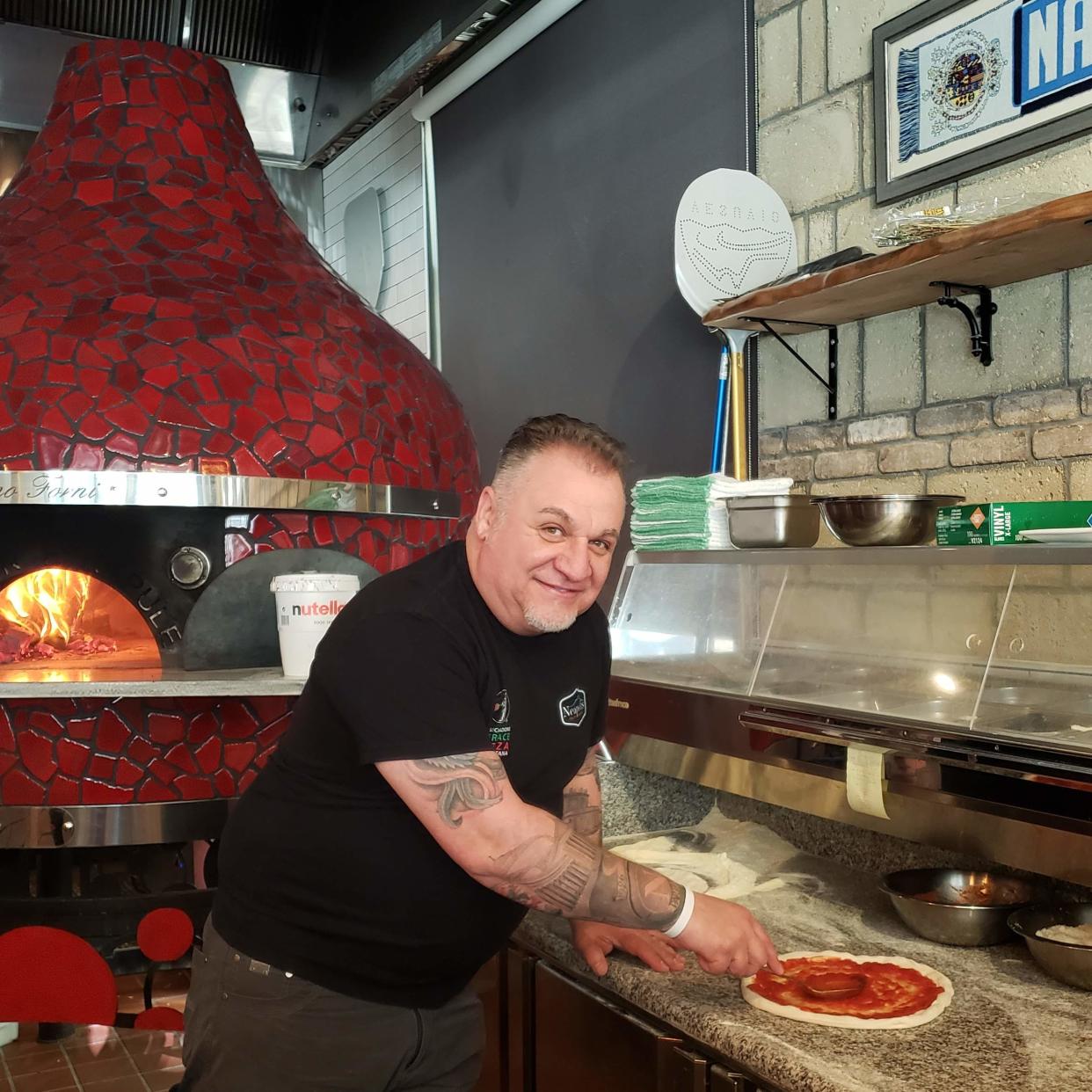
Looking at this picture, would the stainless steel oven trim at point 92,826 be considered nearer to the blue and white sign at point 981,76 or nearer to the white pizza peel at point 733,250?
the white pizza peel at point 733,250

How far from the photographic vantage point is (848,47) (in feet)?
9.11

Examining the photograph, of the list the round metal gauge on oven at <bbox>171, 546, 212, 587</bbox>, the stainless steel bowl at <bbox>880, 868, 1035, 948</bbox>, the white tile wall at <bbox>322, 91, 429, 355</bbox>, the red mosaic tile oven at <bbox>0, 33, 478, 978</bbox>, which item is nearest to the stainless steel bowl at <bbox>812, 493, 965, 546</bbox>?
the stainless steel bowl at <bbox>880, 868, 1035, 948</bbox>

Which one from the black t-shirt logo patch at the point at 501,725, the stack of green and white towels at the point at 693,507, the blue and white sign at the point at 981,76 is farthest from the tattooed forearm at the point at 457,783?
the blue and white sign at the point at 981,76

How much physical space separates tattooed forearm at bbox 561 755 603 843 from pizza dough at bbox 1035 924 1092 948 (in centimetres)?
74

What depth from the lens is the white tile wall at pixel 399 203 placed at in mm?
4910

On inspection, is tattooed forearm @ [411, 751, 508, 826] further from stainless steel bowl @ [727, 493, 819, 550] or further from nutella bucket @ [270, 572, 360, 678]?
nutella bucket @ [270, 572, 360, 678]

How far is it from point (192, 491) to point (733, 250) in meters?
1.48

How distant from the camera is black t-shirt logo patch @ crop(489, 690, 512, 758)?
5.61 feet

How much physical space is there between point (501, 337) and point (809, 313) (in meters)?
1.90

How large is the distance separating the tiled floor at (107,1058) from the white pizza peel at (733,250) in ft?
6.92

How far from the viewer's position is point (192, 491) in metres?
3.01

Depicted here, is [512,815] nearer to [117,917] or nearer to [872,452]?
[872,452]

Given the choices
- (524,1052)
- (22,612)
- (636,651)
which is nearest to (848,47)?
(636,651)

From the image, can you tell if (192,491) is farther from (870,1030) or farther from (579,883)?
(870,1030)
